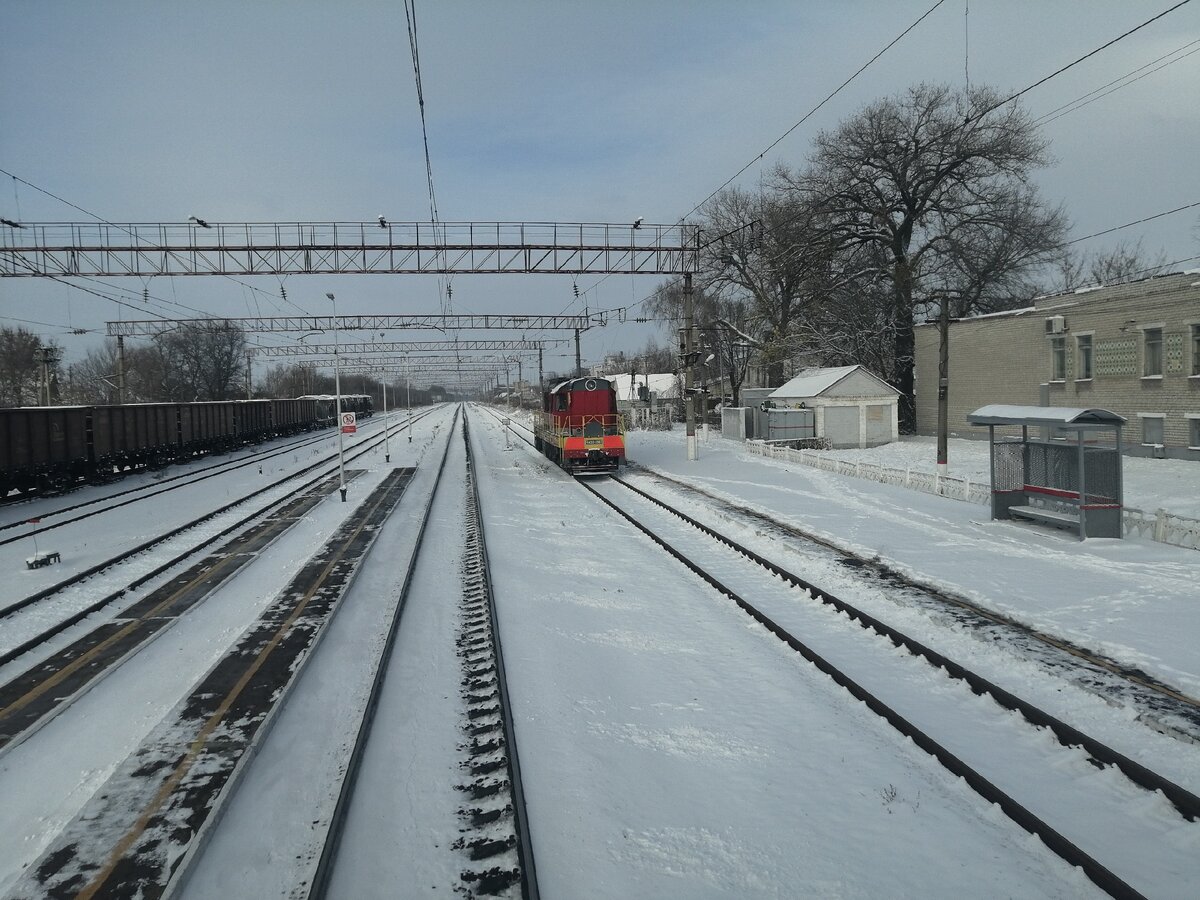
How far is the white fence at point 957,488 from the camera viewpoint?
13.0 meters

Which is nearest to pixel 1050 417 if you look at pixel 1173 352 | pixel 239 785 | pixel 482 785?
pixel 482 785

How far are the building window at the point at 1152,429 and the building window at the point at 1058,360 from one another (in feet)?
11.6

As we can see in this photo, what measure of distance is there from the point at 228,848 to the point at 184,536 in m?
12.6

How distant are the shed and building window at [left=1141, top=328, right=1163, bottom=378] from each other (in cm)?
1053

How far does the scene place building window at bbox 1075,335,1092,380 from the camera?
87.6 feet

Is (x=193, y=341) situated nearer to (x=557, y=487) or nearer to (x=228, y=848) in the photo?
(x=557, y=487)

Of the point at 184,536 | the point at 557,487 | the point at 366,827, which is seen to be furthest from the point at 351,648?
the point at 557,487

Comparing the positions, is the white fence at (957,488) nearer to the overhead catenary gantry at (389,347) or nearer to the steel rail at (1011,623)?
the steel rail at (1011,623)

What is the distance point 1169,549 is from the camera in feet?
42.0

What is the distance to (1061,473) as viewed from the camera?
49.2ft

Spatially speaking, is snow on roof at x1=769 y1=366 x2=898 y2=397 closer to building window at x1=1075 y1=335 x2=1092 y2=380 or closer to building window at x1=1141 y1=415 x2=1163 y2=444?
building window at x1=1075 y1=335 x2=1092 y2=380

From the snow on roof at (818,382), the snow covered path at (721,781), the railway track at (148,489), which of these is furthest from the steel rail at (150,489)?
the snow on roof at (818,382)

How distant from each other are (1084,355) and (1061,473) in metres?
14.9

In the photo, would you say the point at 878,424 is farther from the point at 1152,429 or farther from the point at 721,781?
the point at 721,781
